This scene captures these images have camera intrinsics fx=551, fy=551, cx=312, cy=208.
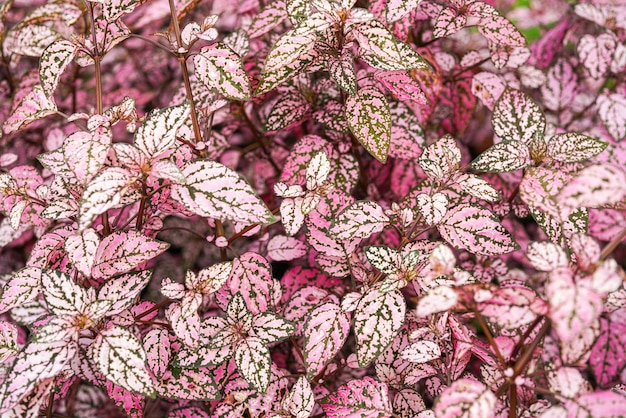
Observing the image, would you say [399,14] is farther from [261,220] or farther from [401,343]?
[401,343]

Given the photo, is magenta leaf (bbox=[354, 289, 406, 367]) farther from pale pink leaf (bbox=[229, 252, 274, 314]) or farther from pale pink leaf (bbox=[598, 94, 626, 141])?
pale pink leaf (bbox=[598, 94, 626, 141])

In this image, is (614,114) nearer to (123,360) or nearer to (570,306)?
(570,306)

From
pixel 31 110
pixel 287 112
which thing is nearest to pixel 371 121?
pixel 287 112

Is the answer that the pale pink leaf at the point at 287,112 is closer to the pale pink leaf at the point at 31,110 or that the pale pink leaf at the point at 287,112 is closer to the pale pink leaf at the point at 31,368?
the pale pink leaf at the point at 31,110

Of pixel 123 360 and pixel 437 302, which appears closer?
pixel 437 302

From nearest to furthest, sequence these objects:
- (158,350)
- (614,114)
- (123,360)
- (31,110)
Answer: (123,360), (158,350), (31,110), (614,114)
